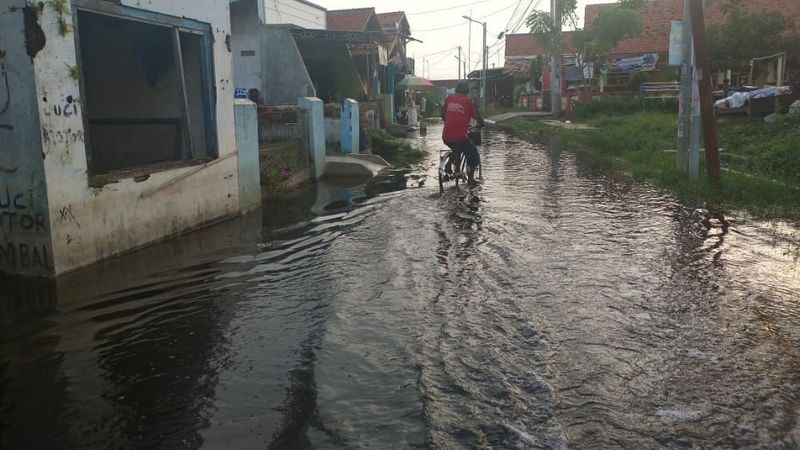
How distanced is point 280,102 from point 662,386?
1798cm

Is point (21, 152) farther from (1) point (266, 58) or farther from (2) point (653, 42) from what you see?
(2) point (653, 42)

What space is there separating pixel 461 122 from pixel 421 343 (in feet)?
25.0

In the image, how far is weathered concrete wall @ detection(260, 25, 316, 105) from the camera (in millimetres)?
19500

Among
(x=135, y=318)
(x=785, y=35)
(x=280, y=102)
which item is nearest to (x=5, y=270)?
(x=135, y=318)

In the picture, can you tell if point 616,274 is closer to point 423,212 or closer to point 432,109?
point 423,212

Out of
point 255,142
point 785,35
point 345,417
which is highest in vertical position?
point 785,35

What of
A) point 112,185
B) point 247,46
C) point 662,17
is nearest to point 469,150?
point 112,185

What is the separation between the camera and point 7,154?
623 cm

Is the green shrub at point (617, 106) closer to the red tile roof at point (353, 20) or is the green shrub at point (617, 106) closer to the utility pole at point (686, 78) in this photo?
the red tile roof at point (353, 20)

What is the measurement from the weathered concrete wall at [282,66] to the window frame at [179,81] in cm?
945

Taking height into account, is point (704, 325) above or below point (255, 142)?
below

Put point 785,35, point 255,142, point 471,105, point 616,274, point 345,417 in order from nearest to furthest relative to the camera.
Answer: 1. point 345,417
2. point 616,274
3. point 255,142
4. point 471,105
5. point 785,35

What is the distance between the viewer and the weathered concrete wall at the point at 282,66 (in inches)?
768

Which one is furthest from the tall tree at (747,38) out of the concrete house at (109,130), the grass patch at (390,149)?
the concrete house at (109,130)
